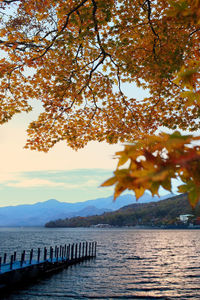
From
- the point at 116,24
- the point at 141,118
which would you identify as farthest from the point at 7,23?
the point at 141,118

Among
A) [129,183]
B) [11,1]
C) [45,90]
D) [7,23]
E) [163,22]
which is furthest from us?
[45,90]

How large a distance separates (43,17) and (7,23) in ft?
6.49

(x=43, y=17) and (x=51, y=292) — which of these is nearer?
(x=43, y=17)

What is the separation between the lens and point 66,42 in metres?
11.9

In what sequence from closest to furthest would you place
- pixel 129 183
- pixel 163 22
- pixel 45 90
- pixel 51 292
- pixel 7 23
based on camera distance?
pixel 129 183
pixel 163 22
pixel 7 23
pixel 45 90
pixel 51 292

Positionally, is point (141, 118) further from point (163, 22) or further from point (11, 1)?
point (11, 1)

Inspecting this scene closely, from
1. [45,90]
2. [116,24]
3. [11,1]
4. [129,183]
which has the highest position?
[11,1]

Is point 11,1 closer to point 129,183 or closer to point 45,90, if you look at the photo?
point 45,90

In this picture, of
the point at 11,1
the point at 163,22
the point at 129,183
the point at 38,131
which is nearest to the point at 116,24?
the point at 163,22

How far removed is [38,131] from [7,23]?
6.35 metres

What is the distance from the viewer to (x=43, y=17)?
43.9ft

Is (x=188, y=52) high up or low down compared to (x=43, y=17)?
down

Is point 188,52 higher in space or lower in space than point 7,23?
lower

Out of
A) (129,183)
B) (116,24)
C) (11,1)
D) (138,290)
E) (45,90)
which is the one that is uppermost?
(11,1)
